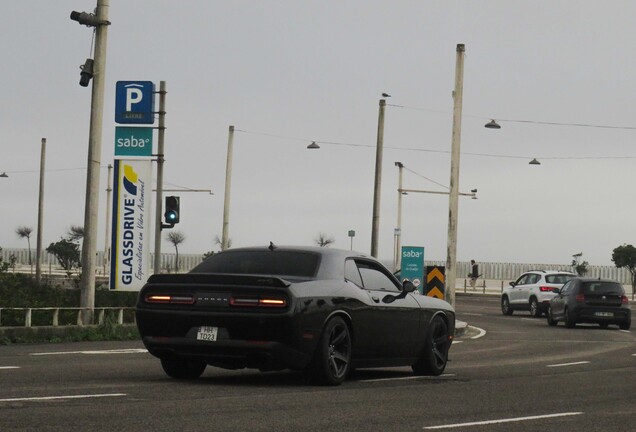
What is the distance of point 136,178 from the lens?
102 ft

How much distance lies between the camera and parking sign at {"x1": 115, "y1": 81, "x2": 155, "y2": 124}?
31.8m

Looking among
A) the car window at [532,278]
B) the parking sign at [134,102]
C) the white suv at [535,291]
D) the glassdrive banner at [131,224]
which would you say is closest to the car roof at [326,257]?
the glassdrive banner at [131,224]

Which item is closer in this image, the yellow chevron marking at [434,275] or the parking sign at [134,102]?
the parking sign at [134,102]

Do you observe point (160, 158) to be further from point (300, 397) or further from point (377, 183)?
point (300, 397)

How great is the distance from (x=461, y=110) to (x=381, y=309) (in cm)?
2431

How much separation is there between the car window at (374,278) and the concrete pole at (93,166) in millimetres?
11932

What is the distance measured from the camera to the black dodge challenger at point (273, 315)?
1397 cm

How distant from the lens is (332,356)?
48.0 ft

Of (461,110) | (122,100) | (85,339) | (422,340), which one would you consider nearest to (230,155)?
(461,110)

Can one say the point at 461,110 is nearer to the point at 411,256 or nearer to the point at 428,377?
the point at 411,256

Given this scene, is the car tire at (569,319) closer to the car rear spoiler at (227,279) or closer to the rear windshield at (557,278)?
the rear windshield at (557,278)

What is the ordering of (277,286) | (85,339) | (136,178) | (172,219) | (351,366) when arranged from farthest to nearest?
(172,219)
(136,178)
(85,339)
(351,366)
(277,286)

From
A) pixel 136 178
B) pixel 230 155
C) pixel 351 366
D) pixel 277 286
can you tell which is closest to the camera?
pixel 277 286

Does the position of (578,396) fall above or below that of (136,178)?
below
